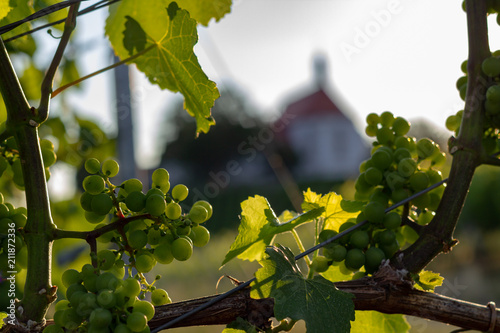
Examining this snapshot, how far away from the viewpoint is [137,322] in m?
0.49

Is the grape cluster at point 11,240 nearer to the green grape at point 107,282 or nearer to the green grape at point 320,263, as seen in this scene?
the green grape at point 107,282

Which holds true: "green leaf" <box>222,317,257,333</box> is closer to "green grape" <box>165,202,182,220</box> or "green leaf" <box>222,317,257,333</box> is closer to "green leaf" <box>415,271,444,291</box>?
"green grape" <box>165,202,182,220</box>

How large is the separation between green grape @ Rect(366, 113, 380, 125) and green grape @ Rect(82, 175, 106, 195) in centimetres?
48

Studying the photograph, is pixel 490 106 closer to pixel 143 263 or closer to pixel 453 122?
pixel 453 122

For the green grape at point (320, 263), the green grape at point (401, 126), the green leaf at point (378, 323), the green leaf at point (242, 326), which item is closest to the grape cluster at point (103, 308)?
the green leaf at point (242, 326)

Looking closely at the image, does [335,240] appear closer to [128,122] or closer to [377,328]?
[377,328]

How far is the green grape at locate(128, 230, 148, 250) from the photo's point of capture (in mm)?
578

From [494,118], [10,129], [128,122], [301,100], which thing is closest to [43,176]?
[10,129]

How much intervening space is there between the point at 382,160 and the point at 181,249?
36cm

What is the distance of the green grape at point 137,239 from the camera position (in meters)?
0.58

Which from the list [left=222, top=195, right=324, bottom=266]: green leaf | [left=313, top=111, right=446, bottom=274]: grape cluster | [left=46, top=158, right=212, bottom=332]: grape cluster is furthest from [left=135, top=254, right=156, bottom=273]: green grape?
[left=313, top=111, right=446, bottom=274]: grape cluster

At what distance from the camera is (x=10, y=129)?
549 millimetres

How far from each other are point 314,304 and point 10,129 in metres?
0.40

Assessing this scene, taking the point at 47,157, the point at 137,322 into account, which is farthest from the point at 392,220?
the point at 47,157
